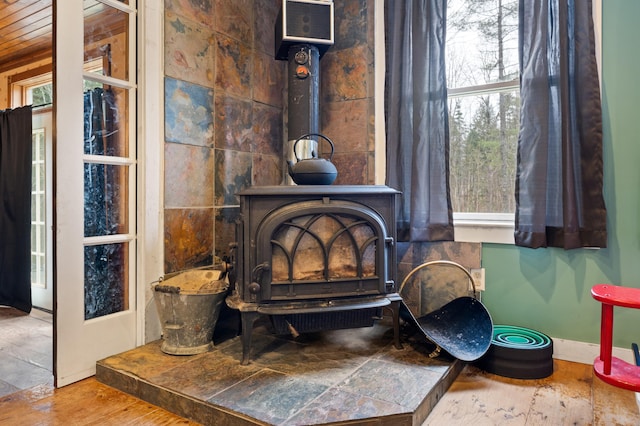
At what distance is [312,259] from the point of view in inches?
74.9

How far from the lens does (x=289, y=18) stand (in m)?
2.36

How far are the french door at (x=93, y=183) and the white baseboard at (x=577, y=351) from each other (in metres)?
2.14

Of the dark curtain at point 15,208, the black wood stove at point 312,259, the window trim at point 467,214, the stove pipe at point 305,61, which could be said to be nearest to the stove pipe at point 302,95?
the stove pipe at point 305,61

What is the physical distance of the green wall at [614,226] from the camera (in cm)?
192

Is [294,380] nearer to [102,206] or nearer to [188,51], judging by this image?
[102,206]

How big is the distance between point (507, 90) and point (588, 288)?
111 cm

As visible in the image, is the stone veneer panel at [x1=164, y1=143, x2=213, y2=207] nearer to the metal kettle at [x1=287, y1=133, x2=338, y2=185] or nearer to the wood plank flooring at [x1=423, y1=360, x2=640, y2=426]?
the metal kettle at [x1=287, y1=133, x2=338, y2=185]

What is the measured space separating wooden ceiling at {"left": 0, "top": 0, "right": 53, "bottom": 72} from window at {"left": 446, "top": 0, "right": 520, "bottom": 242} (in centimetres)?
265

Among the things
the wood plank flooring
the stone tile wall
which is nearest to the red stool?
the wood plank flooring

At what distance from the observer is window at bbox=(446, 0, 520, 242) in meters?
2.29

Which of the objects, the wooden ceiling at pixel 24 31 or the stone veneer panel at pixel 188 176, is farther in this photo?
the wooden ceiling at pixel 24 31

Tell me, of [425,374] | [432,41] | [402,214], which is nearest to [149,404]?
[425,374]

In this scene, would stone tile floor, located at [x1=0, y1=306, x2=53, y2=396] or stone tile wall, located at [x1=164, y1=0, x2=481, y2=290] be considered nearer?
stone tile floor, located at [x1=0, y1=306, x2=53, y2=396]

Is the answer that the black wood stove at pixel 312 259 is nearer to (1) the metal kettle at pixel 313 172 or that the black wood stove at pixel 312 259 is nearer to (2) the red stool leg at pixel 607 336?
(1) the metal kettle at pixel 313 172
